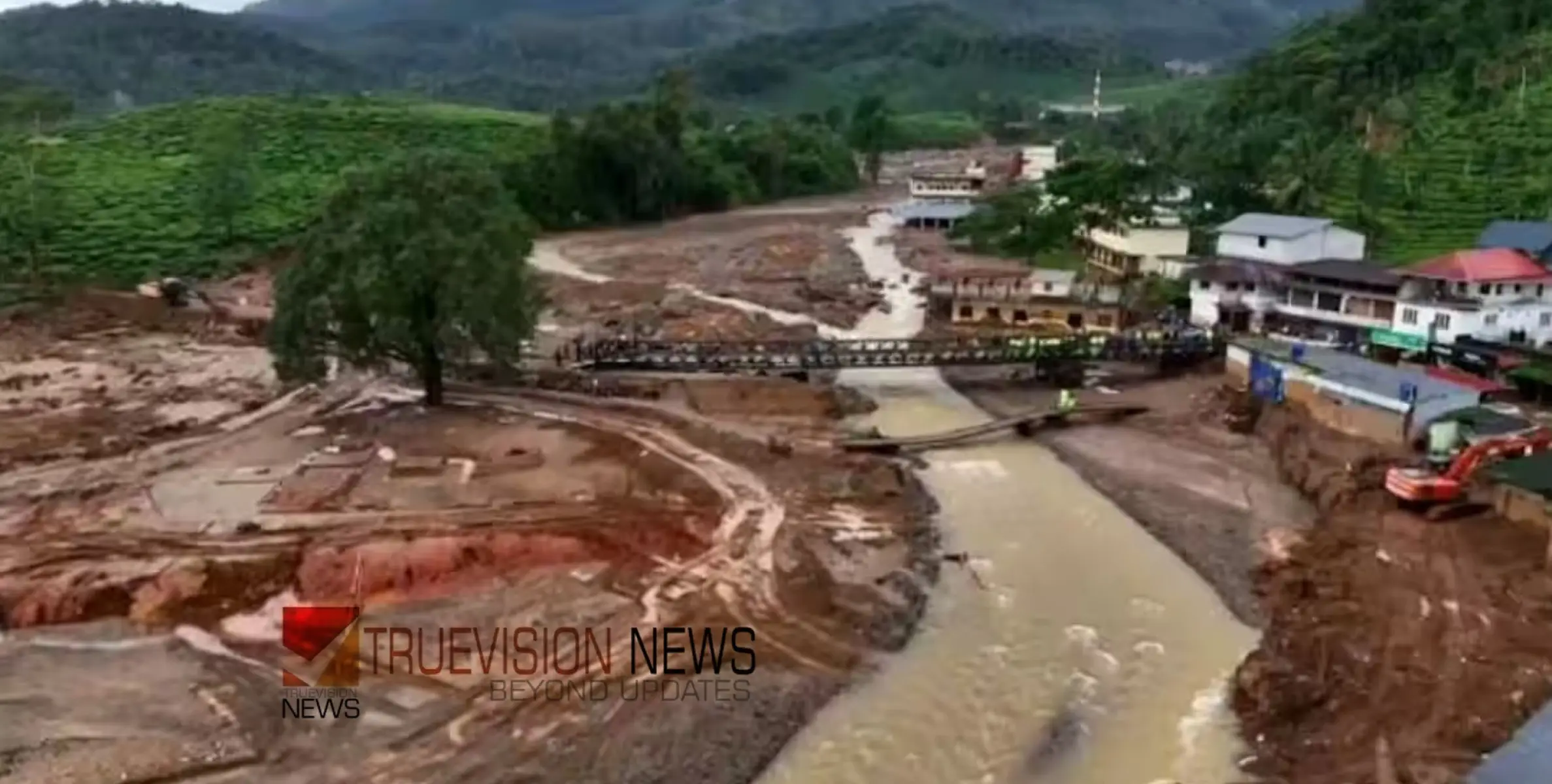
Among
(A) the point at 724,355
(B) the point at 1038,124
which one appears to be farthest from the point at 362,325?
(B) the point at 1038,124

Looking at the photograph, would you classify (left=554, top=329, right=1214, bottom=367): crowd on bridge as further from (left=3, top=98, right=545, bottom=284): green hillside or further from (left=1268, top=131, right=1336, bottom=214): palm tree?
(left=3, top=98, right=545, bottom=284): green hillside

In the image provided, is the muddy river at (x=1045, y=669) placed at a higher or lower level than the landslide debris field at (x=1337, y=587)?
lower

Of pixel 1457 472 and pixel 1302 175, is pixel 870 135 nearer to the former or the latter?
pixel 1302 175

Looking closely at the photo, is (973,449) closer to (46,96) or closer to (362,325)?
(362,325)

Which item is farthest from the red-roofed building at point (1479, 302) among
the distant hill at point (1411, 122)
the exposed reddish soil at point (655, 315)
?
the exposed reddish soil at point (655, 315)

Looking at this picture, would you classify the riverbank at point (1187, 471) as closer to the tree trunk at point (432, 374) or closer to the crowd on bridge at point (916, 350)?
the crowd on bridge at point (916, 350)

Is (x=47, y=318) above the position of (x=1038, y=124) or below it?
below
